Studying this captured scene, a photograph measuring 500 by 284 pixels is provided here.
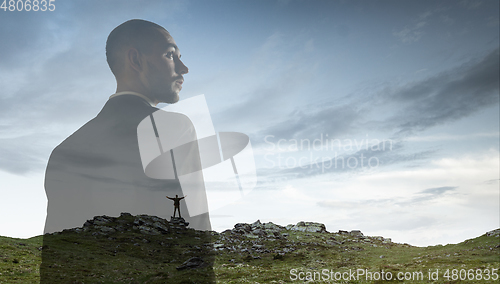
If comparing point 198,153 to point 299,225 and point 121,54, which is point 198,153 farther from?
point 299,225

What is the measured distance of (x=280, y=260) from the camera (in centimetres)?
4584

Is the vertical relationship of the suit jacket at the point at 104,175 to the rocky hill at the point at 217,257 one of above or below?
above

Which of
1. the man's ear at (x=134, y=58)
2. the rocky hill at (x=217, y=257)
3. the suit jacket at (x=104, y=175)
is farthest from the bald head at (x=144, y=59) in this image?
the rocky hill at (x=217, y=257)

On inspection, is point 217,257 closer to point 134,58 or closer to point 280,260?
point 280,260

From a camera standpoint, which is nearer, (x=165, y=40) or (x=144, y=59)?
(x=144, y=59)

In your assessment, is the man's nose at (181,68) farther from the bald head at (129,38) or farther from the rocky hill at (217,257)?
the rocky hill at (217,257)

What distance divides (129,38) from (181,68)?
3.94m

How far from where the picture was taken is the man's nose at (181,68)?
827 inches

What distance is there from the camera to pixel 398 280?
27.1 metres

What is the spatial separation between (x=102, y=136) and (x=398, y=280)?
93.0 ft

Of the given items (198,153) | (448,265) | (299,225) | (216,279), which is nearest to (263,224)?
(299,225)

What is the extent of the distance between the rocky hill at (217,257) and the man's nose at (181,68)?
12.3 m

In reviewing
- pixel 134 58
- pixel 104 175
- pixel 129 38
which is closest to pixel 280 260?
pixel 104 175

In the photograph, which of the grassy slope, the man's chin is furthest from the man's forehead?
the grassy slope
